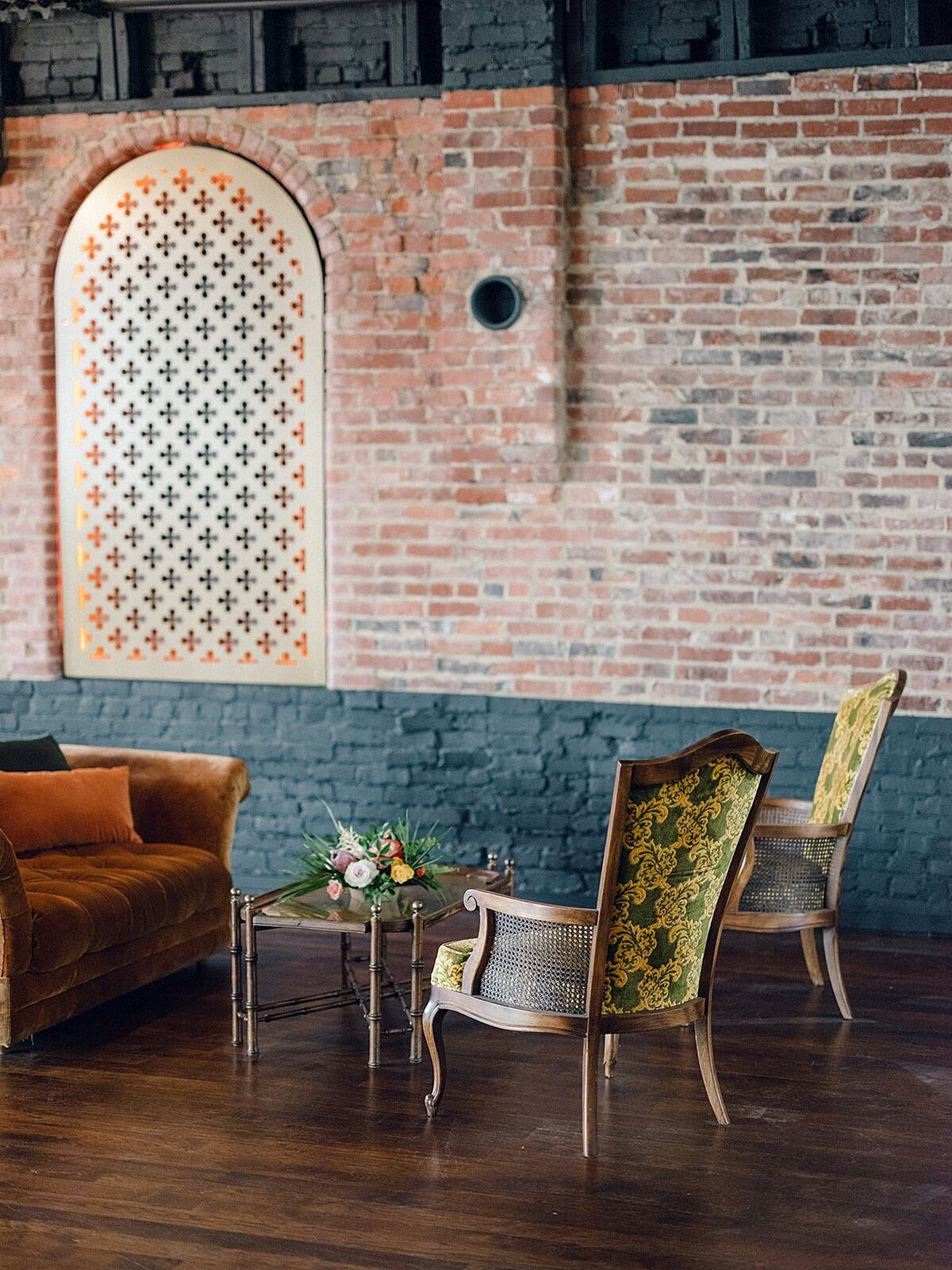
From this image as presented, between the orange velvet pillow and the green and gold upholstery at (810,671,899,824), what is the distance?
243 centimetres

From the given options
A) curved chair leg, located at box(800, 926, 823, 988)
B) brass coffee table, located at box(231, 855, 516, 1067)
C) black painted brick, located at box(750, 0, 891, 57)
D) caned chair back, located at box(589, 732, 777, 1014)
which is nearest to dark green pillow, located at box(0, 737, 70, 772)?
brass coffee table, located at box(231, 855, 516, 1067)

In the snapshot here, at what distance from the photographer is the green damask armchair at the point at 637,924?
362 cm

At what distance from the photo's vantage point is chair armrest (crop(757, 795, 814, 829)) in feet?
17.6

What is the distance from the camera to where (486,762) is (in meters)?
6.39

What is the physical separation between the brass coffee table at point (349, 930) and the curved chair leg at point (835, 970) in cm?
109

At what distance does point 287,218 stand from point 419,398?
3.21 feet

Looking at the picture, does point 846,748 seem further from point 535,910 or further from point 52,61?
point 52,61

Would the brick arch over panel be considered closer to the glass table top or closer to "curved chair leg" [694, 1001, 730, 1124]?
the glass table top

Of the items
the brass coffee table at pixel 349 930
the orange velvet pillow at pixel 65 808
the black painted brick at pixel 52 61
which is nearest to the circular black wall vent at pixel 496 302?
the black painted brick at pixel 52 61

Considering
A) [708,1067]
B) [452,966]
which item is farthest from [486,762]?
[708,1067]

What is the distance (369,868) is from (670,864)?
112cm

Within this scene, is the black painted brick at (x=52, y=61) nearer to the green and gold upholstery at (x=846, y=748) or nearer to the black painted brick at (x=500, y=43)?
the black painted brick at (x=500, y=43)

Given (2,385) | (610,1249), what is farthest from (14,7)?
(610,1249)

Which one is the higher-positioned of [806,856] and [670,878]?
[670,878]
